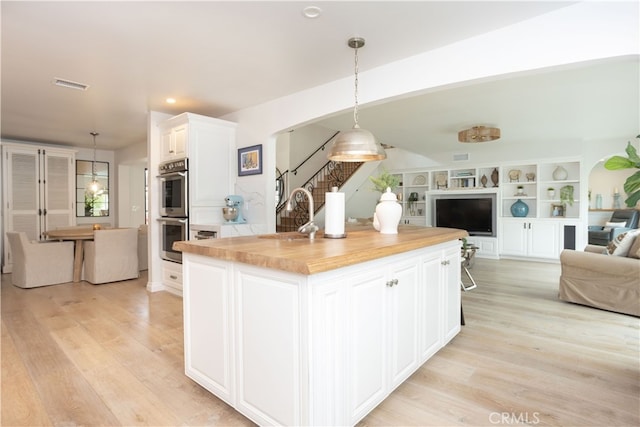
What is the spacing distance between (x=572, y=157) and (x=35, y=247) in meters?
9.39

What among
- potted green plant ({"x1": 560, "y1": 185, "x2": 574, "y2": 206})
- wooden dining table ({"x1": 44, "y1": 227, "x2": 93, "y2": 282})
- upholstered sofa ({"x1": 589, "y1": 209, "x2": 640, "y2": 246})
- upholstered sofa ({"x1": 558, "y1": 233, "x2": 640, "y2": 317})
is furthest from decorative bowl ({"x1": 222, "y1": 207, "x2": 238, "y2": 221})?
upholstered sofa ({"x1": 589, "y1": 209, "x2": 640, "y2": 246})

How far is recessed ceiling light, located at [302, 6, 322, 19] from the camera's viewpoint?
2.22m

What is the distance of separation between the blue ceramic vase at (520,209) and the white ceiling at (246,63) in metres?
2.31

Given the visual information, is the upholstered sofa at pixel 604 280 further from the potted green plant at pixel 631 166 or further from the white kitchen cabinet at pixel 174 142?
the white kitchen cabinet at pixel 174 142

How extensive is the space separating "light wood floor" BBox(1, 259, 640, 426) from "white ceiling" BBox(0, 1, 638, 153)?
2118 mm

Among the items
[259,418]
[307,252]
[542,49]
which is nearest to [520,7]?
[542,49]

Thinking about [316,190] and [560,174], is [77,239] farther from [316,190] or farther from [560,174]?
[560,174]

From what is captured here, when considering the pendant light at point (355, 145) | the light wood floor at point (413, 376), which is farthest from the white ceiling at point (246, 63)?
the light wood floor at point (413, 376)

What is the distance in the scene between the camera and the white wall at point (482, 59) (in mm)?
2121

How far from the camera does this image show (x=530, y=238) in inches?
285

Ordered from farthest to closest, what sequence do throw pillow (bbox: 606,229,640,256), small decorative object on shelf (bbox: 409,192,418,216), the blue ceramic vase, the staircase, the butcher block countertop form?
small decorative object on shelf (bbox: 409,192,418,216) → the staircase → the blue ceramic vase → throw pillow (bbox: 606,229,640,256) → the butcher block countertop

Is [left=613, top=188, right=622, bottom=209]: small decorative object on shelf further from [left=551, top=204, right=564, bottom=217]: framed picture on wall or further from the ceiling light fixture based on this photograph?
the ceiling light fixture

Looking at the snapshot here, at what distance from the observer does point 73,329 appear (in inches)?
126

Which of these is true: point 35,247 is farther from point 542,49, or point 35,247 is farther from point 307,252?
point 542,49
